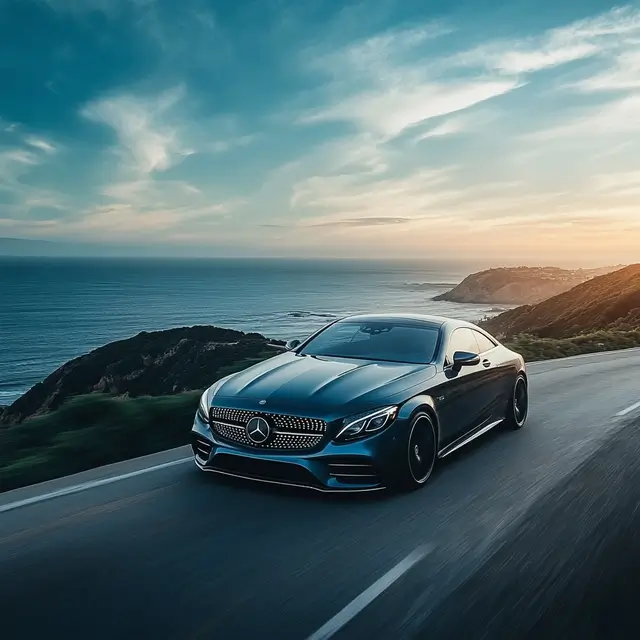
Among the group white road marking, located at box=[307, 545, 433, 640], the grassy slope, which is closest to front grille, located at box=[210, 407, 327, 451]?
white road marking, located at box=[307, 545, 433, 640]

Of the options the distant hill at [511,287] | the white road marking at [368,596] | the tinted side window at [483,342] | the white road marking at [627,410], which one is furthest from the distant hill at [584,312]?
the distant hill at [511,287]

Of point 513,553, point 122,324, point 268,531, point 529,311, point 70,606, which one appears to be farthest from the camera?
point 122,324

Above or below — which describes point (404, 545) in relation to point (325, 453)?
below

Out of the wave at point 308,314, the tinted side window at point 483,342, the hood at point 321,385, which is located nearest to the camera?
the hood at point 321,385

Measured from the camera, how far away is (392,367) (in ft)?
21.7

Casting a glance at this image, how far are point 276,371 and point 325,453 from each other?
121 centimetres

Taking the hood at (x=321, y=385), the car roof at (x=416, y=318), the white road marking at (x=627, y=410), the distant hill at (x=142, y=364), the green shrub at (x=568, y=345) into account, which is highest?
the car roof at (x=416, y=318)

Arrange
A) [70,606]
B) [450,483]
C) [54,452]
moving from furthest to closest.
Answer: [54,452] < [450,483] < [70,606]

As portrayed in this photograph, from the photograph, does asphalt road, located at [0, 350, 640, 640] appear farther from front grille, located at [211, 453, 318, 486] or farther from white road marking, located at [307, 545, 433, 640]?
front grille, located at [211, 453, 318, 486]

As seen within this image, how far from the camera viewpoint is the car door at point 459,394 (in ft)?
21.6

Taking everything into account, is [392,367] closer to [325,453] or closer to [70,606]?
[325,453]

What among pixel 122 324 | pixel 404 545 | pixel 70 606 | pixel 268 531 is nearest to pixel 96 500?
pixel 268 531

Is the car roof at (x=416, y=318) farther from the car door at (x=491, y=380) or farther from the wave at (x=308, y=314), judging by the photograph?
the wave at (x=308, y=314)

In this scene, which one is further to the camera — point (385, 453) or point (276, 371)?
point (276, 371)
